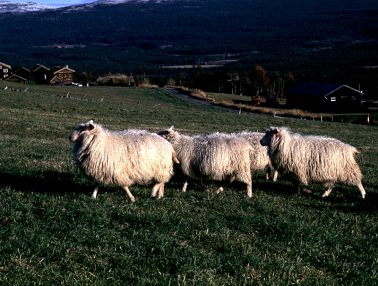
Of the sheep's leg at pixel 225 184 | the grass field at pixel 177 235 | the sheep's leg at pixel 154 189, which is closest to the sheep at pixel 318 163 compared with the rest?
the grass field at pixel 177 235

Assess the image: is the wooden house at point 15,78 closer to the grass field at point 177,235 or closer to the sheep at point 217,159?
the sheep at point 217,159

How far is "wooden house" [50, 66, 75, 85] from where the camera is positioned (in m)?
108

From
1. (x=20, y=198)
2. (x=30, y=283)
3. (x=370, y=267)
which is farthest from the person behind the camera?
(x=20, y=198)

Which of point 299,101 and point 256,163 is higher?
point 256,163

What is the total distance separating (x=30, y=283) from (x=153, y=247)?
5.70 feet

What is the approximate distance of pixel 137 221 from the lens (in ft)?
22.4

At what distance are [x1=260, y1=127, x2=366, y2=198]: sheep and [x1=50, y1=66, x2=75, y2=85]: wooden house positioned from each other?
106 metres

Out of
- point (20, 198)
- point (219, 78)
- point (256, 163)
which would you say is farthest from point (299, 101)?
point (20, 198)

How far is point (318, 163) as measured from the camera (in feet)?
33.4

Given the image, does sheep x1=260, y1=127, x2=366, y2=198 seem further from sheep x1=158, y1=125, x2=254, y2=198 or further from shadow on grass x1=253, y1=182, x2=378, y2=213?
sheep x1=158, y1=125, x2=254, y2=198

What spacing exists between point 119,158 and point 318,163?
5.05 meters

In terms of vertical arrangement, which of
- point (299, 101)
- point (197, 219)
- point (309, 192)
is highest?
point (197, 219)

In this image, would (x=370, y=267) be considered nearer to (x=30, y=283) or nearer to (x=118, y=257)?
(x=118, y=257)

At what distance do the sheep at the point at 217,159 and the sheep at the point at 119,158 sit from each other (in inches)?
41.8
